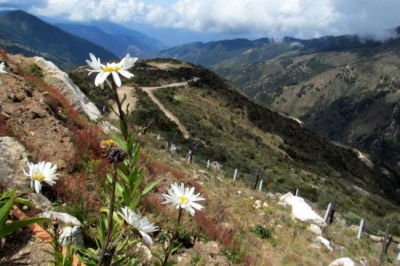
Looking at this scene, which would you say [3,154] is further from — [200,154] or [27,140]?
[200,154]

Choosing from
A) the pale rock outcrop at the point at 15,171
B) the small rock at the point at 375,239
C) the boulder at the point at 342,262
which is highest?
the pale rock outcrop at the point at 15,171

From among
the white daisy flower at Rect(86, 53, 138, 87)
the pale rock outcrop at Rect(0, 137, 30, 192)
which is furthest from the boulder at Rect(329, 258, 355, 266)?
the white daisy flower at Rect(86, 53, 138, 87)

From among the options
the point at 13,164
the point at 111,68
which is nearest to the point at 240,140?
the point at 13,164

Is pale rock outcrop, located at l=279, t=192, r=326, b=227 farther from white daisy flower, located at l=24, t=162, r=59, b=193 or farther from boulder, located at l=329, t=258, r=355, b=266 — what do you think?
white daisy flower, located at l=24, t=162, r=59, b=193

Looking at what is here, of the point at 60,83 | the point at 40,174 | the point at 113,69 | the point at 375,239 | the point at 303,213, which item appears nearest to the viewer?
the point at 113,69

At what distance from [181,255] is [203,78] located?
80.4 m

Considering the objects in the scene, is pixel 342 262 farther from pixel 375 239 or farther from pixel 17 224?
pixel 17 224

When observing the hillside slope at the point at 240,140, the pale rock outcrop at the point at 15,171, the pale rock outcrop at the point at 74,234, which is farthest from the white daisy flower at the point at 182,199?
the hillside slope at the point at 240,140

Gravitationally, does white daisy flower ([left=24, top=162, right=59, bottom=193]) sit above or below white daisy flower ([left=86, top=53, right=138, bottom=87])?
below

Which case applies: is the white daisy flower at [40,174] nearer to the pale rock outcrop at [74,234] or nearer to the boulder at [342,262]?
the pale rock outcrop at [74,234]

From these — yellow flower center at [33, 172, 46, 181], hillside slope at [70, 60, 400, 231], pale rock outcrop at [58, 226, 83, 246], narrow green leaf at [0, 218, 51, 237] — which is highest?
yellow flower center at [33, 172, 46, 181]

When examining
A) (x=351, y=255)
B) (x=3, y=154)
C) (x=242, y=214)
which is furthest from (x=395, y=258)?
(x=3, y=154)

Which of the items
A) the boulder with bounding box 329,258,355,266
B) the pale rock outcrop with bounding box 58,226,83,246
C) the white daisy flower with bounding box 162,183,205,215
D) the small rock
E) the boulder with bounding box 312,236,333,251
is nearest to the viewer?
the white daisy flower with bounding box 162,183,205,215

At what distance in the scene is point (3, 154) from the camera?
17.8ft
